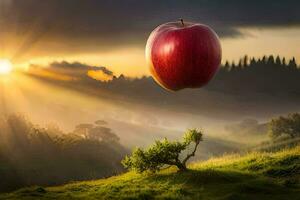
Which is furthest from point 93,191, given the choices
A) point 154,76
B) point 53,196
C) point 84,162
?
point 84,162

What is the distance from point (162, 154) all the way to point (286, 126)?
6445cm

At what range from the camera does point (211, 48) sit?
229 inches

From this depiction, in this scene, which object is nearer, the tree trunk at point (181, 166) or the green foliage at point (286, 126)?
the tree trunk at point (181, 166)

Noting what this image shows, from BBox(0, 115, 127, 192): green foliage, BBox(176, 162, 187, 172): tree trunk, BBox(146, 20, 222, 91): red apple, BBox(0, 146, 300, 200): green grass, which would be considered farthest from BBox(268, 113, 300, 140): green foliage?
BBox(146, 20, 222, 91): red apple

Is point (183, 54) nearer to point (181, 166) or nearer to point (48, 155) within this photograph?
point (181, 166)

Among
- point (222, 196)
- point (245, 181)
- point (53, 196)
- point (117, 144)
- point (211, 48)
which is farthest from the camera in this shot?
point (117, 144)

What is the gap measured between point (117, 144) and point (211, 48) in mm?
174966

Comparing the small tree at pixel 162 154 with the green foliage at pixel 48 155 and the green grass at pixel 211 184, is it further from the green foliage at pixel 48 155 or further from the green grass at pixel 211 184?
the green foliage at pixel 48 155

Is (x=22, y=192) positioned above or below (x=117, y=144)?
below

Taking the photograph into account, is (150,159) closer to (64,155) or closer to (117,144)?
(64,155)

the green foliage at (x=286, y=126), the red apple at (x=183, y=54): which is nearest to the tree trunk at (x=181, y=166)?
the red apple at (x=183, y=54)

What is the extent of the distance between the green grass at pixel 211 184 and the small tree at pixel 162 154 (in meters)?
1.21

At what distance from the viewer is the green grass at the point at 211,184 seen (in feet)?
179

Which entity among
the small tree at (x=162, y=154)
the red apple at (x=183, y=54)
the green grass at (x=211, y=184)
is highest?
the small tree at (x=162, y=154)
